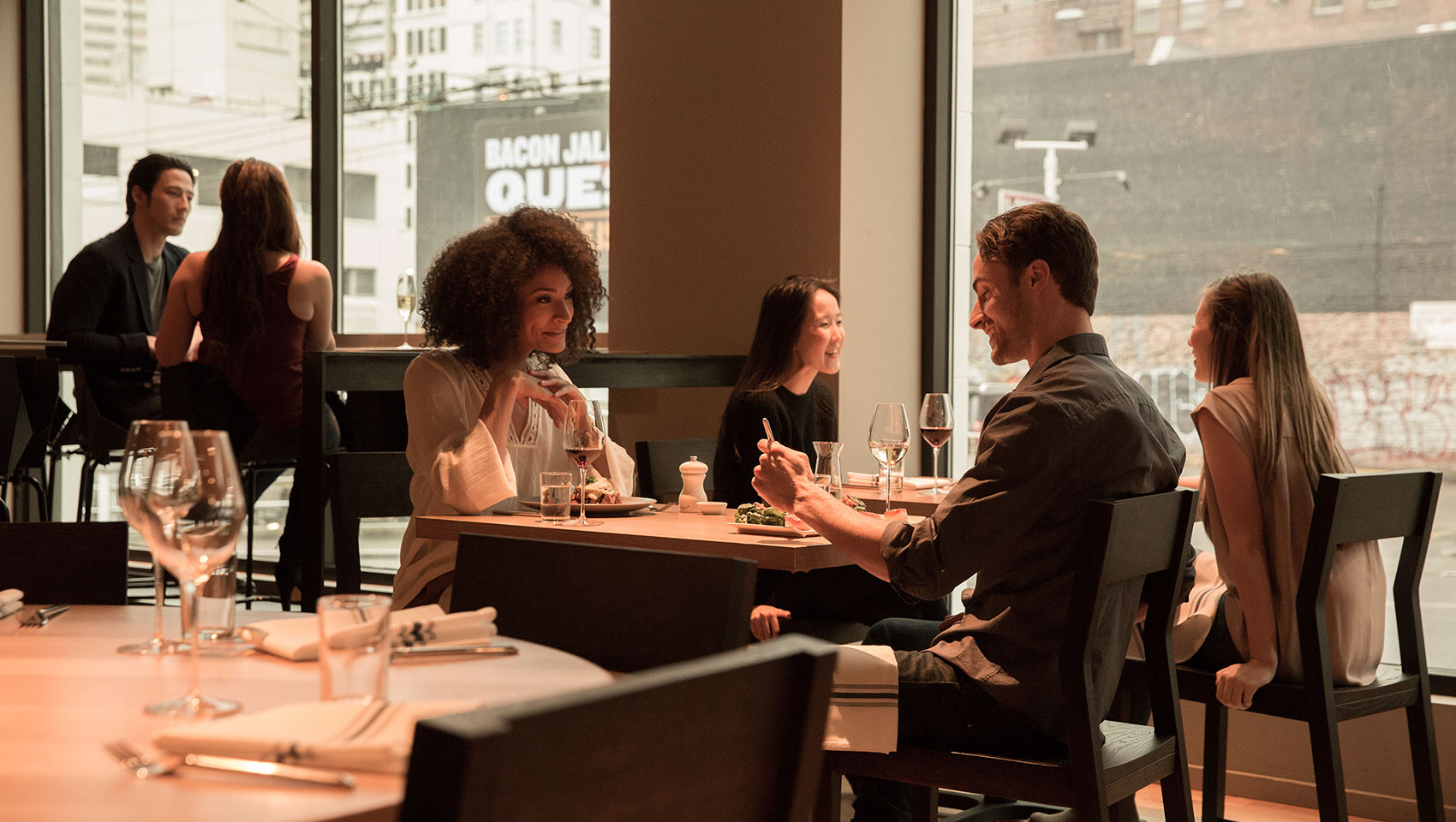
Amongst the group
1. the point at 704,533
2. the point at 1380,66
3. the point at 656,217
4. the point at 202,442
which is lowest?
the point at 704,533

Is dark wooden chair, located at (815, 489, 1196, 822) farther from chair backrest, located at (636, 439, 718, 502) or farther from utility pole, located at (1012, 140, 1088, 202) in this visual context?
utility pole, located at (1012, 140, 1088, 202)

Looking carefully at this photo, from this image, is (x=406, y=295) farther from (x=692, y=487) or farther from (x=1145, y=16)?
(x=1145, y=16)

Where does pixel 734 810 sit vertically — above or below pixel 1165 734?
above

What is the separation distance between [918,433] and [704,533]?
1.92 meters

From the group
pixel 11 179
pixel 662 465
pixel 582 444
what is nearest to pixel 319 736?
pixel 582 444

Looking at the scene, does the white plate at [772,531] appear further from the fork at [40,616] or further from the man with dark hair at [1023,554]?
the fork at [40,616]

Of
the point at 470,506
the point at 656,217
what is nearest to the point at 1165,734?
the point at 470,506

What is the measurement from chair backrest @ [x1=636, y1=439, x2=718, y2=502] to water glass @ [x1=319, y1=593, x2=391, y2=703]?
→ 2440 mm

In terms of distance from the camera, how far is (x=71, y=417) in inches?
204

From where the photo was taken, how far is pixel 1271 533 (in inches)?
109

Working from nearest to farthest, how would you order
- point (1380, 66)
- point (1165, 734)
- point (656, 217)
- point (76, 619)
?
1. point (76, 619)
2. point (1165, 734)
3. point (1380, 66)
4. point (656, 217)

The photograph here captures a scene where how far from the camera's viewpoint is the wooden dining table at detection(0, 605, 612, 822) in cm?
93

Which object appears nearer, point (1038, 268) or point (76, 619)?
→ point (76, 619)

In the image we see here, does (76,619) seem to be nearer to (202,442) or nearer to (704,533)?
(202,442)
